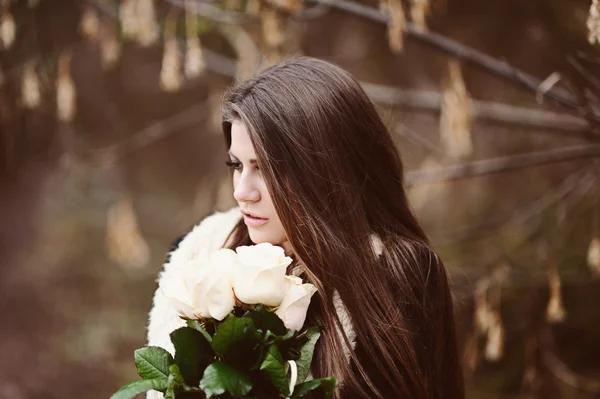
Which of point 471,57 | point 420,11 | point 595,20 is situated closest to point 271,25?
point 420,11

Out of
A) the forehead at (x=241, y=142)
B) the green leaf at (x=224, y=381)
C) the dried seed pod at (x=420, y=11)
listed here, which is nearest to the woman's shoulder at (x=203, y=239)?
the forehead at (x=241, y=142)

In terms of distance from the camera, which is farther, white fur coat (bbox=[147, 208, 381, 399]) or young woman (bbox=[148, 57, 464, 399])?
white fur coat (bbox=[147, 208, 381, 399])

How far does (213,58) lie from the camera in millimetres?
2549

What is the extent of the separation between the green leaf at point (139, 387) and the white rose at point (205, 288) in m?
0.12

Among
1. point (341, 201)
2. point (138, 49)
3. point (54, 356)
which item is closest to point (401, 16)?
point (341, 201)

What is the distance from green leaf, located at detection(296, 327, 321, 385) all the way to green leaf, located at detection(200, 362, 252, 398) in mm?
98

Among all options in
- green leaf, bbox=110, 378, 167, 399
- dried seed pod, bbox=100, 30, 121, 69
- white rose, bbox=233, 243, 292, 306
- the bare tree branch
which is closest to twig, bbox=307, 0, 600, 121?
the bare tree branch

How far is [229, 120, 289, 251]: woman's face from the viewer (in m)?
1.25

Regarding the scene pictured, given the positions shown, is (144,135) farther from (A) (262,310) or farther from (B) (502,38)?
(A) (262,310)

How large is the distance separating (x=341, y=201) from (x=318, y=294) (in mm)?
207

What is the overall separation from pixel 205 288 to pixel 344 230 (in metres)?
0.40

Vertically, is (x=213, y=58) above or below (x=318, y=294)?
above

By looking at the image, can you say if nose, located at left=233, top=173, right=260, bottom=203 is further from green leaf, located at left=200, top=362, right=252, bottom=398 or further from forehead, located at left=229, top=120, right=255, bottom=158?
green leaf, located at left=200, top=362, right=252, bottom=398

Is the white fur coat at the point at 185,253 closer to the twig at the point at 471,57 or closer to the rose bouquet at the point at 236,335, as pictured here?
the rose bouquet at the point at 236,335
